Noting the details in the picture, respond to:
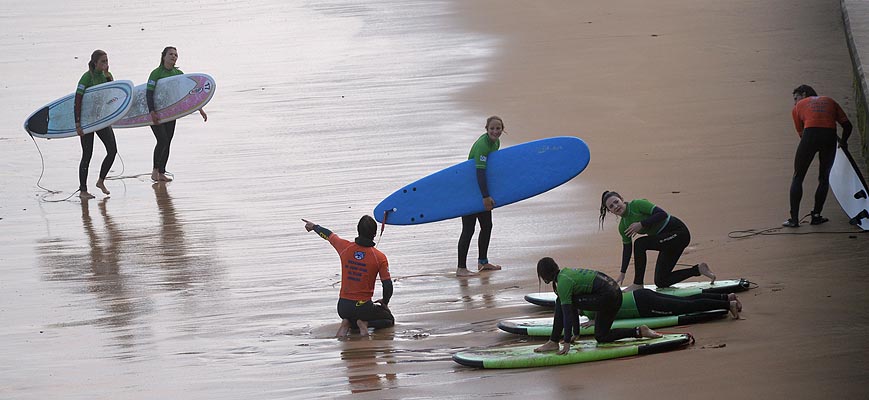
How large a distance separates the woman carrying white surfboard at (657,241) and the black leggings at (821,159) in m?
1.88

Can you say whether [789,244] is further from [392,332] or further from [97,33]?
[97,33]

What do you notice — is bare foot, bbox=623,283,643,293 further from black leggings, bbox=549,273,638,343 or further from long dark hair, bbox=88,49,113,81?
long dark hair, bbox=88,49,113,81

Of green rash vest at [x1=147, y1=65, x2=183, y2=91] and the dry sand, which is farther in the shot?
green rash vest at [x1=147, y1=65, x2=183, y2=91]

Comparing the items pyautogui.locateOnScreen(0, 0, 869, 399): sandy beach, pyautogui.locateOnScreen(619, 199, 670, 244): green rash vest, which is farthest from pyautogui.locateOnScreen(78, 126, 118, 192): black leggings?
pyautogui.locateOnScreen(619, 199, 670, 244): green rash vest

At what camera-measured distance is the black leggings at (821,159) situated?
10.4 metres

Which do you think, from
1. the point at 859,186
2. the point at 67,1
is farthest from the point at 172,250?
the point at 67,1

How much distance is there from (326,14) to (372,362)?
58.3 feet

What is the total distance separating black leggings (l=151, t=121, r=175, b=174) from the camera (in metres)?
14.3

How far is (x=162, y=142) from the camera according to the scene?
1436cm

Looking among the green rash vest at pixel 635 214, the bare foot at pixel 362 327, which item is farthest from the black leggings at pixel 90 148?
the green rash vest at pixel 635 214

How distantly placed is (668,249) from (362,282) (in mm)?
2328

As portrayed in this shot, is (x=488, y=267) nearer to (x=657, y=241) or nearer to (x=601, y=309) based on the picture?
(x=657, y=241)

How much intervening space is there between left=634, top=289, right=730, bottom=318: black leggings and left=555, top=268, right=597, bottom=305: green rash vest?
2.52 ft

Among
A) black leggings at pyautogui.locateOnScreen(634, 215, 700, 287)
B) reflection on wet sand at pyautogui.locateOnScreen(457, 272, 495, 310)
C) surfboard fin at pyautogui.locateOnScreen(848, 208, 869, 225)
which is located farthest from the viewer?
surfboard fin at pyautogui.locateOnScreen(848, 208, 869, 225)
